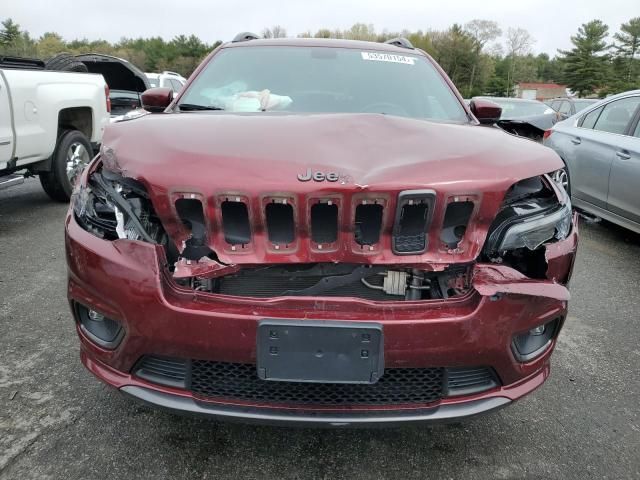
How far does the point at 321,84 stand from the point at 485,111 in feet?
3.18

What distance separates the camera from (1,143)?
4.67 meters

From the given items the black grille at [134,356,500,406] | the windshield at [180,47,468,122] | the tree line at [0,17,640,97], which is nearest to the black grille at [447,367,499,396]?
the black grille at [134,356,500,406]

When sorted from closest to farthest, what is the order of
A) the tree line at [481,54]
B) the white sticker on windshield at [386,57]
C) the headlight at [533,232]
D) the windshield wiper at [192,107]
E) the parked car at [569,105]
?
the headlight at [533,232] < the windshield wiper at [192,107] < the white sticker on windshield at [386,57] < the parked car at [569,105] < the tree line at [481,54]

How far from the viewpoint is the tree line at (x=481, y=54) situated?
2197 inches

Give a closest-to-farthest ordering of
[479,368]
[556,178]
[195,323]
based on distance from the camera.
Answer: [195,323] → [479,368] → [556,178]

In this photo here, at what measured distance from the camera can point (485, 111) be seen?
307 centimetres

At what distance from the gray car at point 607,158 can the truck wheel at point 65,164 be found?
511 centimetres

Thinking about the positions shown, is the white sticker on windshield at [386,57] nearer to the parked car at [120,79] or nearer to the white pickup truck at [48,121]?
the white pickup truck at [48,121]

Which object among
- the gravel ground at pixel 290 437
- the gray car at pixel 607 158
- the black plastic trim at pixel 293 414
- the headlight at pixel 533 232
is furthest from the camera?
the gray car at pixel 607 158

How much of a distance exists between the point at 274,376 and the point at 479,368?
71 centimetres

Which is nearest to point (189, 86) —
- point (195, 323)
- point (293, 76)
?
point (293, 76)

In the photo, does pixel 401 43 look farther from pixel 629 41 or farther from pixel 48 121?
pixel 629 41

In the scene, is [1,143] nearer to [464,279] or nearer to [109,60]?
[464,279]

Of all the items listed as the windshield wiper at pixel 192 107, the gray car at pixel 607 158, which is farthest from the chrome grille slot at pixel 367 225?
the gray car at pixel 607 158
